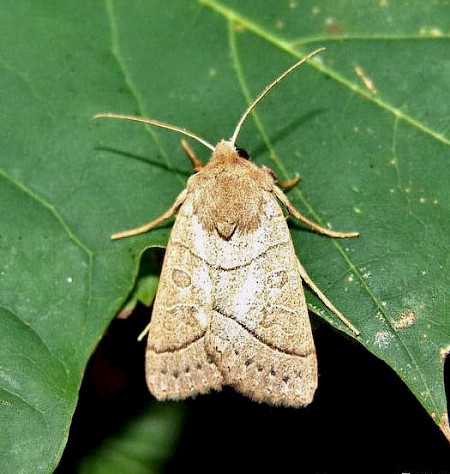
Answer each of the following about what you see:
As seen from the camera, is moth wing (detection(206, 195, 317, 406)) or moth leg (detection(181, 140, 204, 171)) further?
moth leg (detection(181, 140, 204, 171))

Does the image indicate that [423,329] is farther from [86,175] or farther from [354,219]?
[86,175]

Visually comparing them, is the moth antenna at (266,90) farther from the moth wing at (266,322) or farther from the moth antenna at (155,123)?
A: the moth wing at (266,322)

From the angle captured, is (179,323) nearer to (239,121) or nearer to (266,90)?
(239,121)

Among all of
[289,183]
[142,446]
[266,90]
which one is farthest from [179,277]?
[142,446]

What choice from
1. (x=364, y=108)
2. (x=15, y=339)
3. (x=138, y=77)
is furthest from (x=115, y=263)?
(x=364, y=108)

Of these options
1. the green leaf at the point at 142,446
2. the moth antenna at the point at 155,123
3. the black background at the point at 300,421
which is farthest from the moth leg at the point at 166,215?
the green leaf at the point at 142,446

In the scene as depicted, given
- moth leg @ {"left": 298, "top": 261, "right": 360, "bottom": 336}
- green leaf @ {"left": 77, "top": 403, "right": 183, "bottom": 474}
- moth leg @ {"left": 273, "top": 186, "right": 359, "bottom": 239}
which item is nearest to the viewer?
moth leg @ {"left": 298, "top": 261, "right": 360, "bottom": 336}

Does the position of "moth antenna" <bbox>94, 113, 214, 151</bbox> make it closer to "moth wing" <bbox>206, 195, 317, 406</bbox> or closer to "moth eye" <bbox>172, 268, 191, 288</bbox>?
"moth wing" <bbox>206, 195, 317, 406</bbox>

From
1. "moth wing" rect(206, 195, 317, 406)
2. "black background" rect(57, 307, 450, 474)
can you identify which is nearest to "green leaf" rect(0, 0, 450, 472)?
"moth wing" rect(206, 195, 317, 406)
